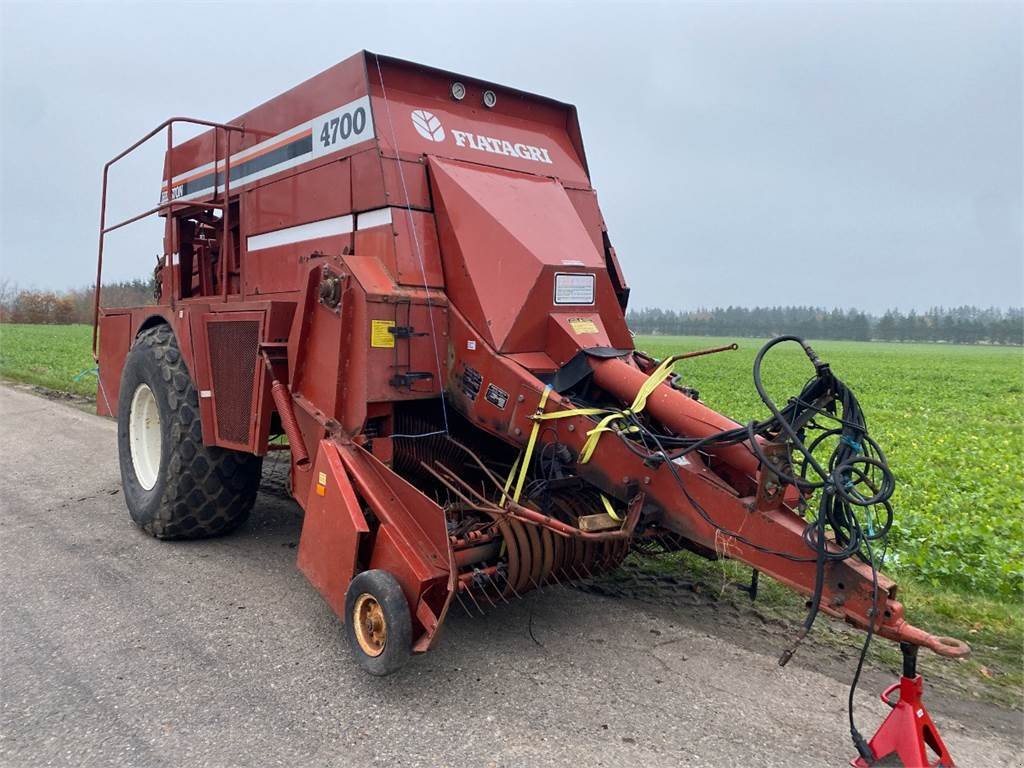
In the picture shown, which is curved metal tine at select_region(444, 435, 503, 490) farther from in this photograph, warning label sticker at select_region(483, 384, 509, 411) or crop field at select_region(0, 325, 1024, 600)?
crop field at select_region(0, 325, 1024, 600)

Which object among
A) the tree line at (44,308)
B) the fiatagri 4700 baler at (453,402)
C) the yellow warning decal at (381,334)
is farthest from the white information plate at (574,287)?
the tree line at (44,308)

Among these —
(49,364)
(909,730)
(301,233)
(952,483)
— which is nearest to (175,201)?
(301,233)

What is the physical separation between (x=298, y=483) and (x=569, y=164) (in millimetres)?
2751

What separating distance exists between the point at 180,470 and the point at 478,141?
2864 millimetres

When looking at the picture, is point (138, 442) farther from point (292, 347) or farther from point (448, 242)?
point (448, 242)

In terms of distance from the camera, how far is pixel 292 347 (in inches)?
163

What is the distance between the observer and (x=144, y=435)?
5.65 meters

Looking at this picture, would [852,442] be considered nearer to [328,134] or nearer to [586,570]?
[586,570]

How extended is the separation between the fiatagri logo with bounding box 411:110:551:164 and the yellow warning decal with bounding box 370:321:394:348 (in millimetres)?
1260

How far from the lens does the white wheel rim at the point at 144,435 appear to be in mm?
5551

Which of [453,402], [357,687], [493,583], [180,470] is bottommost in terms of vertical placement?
[357,687]

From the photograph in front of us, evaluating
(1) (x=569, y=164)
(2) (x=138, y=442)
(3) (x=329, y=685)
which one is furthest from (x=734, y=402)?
(3) (x=329, y=685)

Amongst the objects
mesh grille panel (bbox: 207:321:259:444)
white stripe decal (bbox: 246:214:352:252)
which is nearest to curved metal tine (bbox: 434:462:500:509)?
mesh grille panel (bbox: 207:321:259:444)

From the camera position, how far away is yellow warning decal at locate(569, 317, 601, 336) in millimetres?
3882
